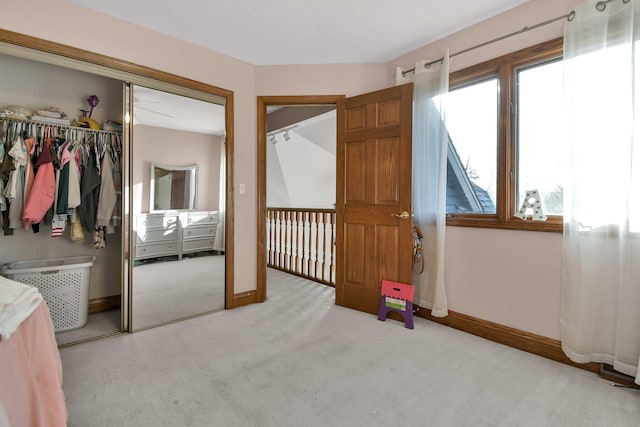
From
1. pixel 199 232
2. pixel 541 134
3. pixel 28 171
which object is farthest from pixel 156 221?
pixel 541 134

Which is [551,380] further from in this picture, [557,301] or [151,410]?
[151,410]

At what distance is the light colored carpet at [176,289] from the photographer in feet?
8.36

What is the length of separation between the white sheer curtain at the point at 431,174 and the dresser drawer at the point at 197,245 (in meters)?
1.88

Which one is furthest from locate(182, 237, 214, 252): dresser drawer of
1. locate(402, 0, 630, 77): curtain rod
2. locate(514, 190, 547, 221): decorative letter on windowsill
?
locate(514, 190, 547, 221): decorative letter on windowsill

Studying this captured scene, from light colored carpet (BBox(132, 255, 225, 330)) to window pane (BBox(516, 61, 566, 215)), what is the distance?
8.50 feet

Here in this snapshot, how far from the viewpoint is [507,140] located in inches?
89.7

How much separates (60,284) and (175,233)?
878 mm

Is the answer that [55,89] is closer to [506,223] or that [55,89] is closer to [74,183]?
[74,183]

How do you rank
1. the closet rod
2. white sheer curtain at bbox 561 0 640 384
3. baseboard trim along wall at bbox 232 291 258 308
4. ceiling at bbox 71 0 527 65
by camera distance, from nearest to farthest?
white sheer curtain at bbox 561 0 640 384
the closet rod
ceiling at bbox 71 0 527 65
baseboard trim along wall at bbox 232 291 258 308

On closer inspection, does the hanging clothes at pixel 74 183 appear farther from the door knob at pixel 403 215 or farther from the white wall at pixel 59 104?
the door knob at pixel 403 215

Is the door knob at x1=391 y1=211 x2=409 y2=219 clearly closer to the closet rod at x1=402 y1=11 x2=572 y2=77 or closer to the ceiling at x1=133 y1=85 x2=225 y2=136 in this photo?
the closet rod at x1=402 y1=11 x2=572 y2=77

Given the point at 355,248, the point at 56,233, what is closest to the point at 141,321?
the point at 56,233

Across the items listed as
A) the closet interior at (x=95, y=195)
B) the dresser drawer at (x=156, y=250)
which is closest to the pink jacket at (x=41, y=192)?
the closet interior at (x=95, y=195)

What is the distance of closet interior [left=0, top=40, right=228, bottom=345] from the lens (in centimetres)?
233
